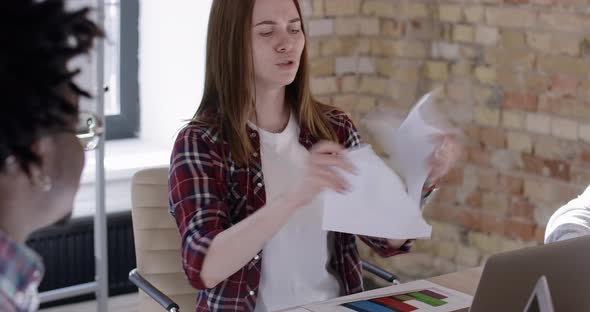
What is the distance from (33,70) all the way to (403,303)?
115 cm

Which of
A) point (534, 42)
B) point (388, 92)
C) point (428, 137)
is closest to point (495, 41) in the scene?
point (534, 42)

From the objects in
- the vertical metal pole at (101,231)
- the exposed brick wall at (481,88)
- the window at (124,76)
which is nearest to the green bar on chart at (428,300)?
Result: the exposed brick wall at (481,88)

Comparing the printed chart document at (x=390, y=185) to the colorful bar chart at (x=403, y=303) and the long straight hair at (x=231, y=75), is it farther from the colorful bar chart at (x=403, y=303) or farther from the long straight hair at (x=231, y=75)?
the long straight hair at (x=231, y=75)

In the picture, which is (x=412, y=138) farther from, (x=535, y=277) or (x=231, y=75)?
(x=535, y=277)

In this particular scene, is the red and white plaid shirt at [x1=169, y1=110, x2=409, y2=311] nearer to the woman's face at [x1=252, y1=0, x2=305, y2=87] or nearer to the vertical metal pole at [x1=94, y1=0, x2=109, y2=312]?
the woman's face at [x1=252, y1=0, x2=305, y2=87]

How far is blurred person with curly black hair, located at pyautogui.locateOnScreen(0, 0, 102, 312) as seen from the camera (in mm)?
770

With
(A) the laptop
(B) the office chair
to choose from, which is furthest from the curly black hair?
(B) the office chair

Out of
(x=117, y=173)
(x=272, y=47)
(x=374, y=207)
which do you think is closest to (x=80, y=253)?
(x=117, y=173)

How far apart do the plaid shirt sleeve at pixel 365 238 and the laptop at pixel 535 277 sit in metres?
0.73

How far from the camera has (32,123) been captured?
2.60ft

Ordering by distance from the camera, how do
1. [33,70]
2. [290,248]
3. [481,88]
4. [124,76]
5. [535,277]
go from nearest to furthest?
1. [33,70]
2. [535,277]
3. [290,248]
4. [481,88]
5. [124,76]

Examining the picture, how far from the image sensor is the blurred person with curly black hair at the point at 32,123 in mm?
→ 770

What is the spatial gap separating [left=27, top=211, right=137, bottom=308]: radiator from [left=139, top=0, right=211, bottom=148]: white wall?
437 millimetres

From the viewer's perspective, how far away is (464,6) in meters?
3.27
